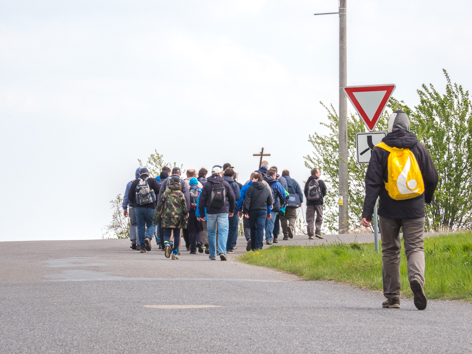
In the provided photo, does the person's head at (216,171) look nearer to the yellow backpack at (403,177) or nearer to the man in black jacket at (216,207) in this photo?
the man in black jacket at (216,207)

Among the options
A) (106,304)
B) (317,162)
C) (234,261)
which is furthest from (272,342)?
(317,162)

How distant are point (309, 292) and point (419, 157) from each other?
8.38 ft

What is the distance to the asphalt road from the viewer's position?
560cm

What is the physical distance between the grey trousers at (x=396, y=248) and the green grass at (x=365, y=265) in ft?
4.12

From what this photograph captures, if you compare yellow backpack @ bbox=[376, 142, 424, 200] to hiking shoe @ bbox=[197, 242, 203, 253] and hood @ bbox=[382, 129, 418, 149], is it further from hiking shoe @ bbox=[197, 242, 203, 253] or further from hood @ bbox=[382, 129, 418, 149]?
hiking shoe @ bbox=[197, 242, 203, 253]

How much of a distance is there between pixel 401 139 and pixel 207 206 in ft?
27.1

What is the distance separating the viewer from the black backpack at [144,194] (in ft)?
59.5

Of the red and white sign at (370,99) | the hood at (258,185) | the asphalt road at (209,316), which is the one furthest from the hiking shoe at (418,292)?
the hood at (258,185)

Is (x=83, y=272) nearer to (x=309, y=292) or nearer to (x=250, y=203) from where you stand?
(x=309, y=292)

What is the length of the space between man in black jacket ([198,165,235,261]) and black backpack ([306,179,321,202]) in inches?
225

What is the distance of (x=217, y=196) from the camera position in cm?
1566

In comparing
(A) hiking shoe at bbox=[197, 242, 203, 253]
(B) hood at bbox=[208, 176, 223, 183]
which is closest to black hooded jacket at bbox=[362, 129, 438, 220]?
(B) hood at bbox=[208, 176, 223, 183]

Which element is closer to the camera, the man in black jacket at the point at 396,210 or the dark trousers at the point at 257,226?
the man in black jacket at the point at 396,210

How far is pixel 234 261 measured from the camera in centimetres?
1582
